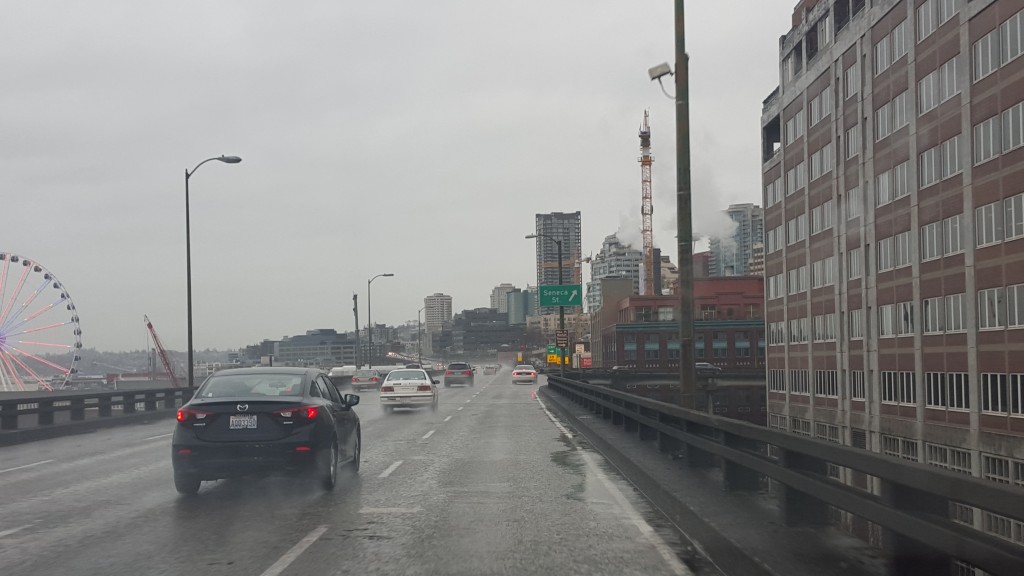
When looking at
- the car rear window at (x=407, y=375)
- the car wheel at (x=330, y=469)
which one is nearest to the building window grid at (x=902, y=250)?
the car rear window at (x=407, y=375)

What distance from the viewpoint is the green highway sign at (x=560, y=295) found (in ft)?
172

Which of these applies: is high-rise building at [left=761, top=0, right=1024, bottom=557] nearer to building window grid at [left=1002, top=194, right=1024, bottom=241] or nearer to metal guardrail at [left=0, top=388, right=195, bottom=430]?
building window grid at [left=1002, top=194, right=1024, bottom=241]

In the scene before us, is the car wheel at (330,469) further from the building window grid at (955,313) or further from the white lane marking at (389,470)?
the building window grid at (955,313)

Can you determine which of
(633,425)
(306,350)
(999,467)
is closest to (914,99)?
(999,467)

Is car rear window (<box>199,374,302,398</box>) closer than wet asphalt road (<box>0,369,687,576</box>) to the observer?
No

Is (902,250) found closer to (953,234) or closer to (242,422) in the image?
A: (953,234)

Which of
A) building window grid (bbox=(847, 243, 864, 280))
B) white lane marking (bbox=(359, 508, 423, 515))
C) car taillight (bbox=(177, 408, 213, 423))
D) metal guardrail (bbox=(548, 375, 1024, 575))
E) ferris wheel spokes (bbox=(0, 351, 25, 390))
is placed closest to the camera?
metal guardrail (bbox=(548, 375, 1024, 575))

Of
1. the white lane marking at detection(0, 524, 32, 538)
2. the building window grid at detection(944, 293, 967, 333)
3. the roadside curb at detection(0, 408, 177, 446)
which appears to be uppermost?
the building window grid at detection(944, 293, 967, 333)

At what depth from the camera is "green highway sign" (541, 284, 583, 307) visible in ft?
172

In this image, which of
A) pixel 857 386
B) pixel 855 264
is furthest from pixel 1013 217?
pixel 857 386

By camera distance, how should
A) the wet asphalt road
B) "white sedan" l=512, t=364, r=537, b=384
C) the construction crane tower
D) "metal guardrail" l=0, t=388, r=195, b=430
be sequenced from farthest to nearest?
the construction crane tower < "white sedan" l=512, t=364, r=537, b=384 < "metal guardrail" l=0, t=388, r=195, b=430 < the wet asphalt road

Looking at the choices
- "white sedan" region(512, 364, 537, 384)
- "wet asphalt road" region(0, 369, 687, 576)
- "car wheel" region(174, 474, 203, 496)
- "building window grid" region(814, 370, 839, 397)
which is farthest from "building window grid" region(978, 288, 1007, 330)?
"car wheel" region(174, 474, 203, 496)

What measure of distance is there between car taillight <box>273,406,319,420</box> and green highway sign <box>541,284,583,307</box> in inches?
1619

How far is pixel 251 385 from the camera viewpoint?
11.5 meters
